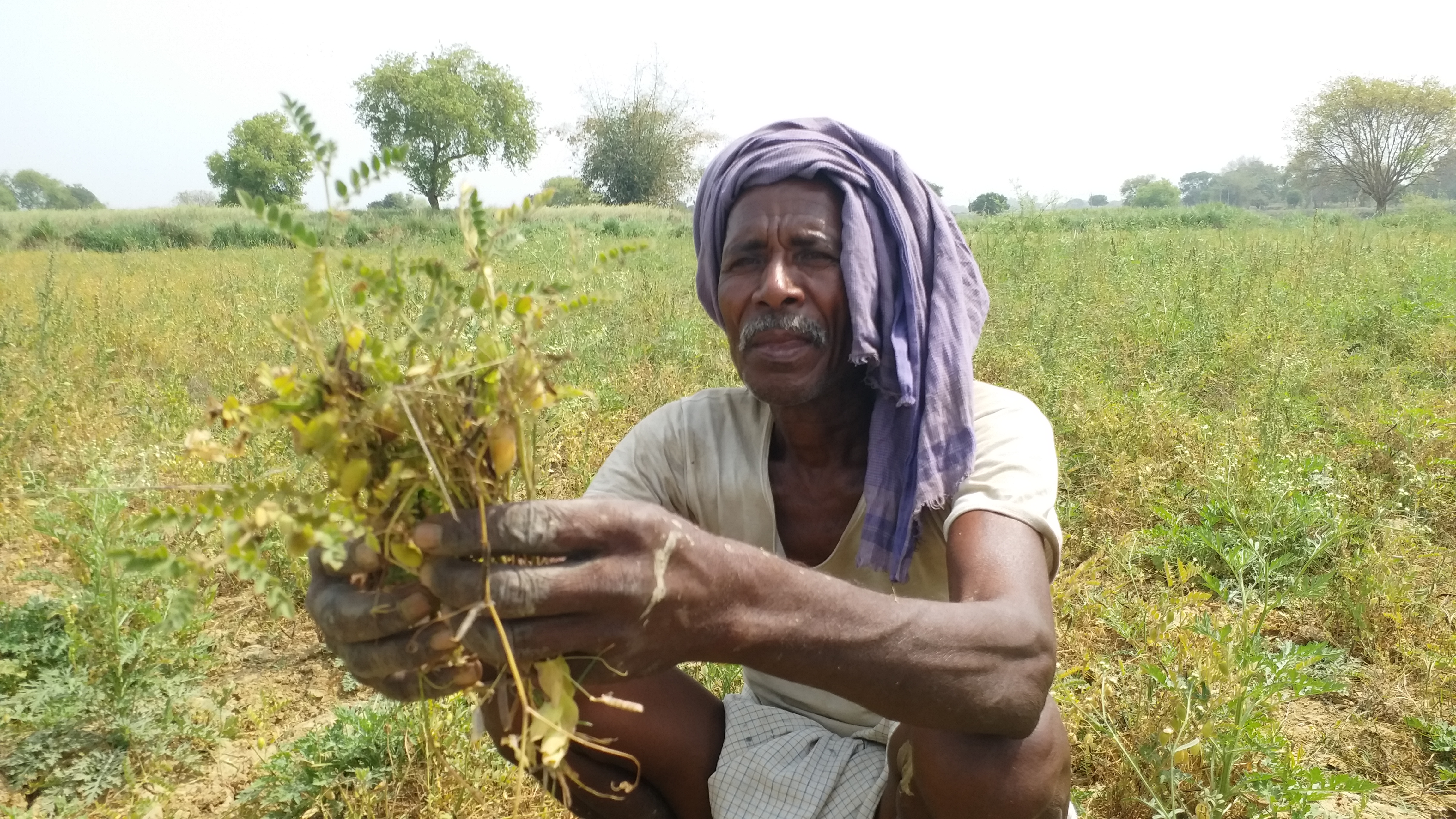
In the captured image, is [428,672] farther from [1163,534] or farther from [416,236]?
[1163,534]

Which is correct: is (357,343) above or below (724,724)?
above

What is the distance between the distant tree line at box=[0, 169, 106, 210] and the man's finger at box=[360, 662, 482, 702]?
87.1 meters

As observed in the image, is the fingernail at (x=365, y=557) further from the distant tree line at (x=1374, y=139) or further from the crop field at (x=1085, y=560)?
the distant tree line at (x=1374, y=139)

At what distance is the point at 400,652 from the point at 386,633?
1.2 inches

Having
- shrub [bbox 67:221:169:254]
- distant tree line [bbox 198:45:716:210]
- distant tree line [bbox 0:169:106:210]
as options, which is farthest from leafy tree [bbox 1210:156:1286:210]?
distant tree line [bbox 0:169:106:210]

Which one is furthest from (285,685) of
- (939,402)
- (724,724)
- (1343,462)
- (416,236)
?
(1343,462)

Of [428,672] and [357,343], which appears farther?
[428,672]

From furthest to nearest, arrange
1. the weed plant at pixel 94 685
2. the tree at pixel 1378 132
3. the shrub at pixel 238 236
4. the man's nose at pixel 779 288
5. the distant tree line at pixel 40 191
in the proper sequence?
1. the distant tree line at pixel 40 191
2. the tree at pixel 1378 132
3. the shrub at pixel 238 236
4. the weed plant at pixel 94 685
5. the man's nose at pixel 779 288

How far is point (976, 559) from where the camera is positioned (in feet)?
4.74

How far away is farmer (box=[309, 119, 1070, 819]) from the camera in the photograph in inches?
41.1

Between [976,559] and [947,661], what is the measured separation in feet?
0.78

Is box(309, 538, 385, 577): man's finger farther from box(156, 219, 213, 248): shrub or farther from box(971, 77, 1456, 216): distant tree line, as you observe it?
box(971, 77, 1456, 216): distant tree line

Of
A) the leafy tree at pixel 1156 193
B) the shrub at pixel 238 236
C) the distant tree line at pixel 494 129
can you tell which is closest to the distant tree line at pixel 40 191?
the distant tree line at pixel 494 129

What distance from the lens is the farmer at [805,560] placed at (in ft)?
3.43
